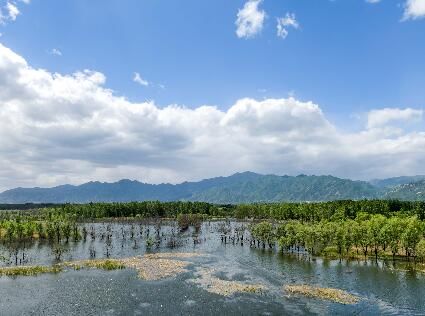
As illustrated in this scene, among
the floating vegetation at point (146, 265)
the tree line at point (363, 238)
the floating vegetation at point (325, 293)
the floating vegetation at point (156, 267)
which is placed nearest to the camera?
the floating vegetation at point (325, 293)

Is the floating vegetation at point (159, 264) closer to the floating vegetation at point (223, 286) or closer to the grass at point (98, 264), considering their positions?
the grass at point (98, 264)

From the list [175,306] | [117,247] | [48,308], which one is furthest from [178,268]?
[117,247]

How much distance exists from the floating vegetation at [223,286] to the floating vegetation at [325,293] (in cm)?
635

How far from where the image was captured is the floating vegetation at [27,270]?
93500 mm

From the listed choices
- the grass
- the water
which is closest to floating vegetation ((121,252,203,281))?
the grass

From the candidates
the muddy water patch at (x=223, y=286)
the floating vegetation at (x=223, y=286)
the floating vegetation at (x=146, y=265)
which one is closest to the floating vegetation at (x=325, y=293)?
the muddy water patch at (x=223, y=286)

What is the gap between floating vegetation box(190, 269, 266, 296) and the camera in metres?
78.6

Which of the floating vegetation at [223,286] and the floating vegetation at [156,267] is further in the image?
the floating vegetation at [156,267]

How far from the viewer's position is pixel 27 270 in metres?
95.1

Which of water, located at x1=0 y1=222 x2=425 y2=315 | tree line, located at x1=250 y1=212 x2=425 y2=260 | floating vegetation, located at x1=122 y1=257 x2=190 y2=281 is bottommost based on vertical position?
water, located at x1=0 y1=222 x2=425 y2=315

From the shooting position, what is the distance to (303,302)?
234ft

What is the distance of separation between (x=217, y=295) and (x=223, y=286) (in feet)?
20.6

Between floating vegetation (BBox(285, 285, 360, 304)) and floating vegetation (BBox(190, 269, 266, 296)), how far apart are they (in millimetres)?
6349

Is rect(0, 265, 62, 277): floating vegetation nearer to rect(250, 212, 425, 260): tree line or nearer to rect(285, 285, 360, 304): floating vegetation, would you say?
rect(285, 285, 360, 304): floating vegetation
